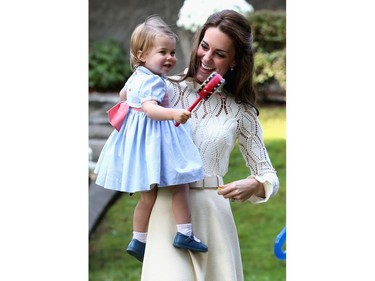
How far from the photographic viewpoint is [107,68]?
7.35 m

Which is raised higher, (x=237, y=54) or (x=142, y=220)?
(x=237, y=54)

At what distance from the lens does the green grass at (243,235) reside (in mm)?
6336

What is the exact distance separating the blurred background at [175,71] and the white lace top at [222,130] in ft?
9.00

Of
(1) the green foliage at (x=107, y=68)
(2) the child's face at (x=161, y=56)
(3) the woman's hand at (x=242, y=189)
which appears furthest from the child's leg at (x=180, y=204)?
(1) the green foliage at (x=107, y=68)

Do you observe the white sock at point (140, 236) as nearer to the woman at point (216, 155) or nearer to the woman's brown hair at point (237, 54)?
the woman at point (216, 155)

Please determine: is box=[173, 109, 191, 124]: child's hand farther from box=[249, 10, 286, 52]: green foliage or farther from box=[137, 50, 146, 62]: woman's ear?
box=[249, 10, 286, 52]: green foliage

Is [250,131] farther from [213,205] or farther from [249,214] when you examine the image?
[249,214]

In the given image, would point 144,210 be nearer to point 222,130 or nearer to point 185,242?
point 185,242

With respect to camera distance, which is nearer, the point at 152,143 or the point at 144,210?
the point at 152,143

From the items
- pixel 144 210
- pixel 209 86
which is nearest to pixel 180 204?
pixel 144 210

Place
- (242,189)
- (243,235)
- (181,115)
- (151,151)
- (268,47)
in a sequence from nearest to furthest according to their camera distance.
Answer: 1. (181,115)
2. (151,151)
3. (242,189)
4. (243,235)
5. (268,47)

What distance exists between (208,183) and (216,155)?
0.33ft
